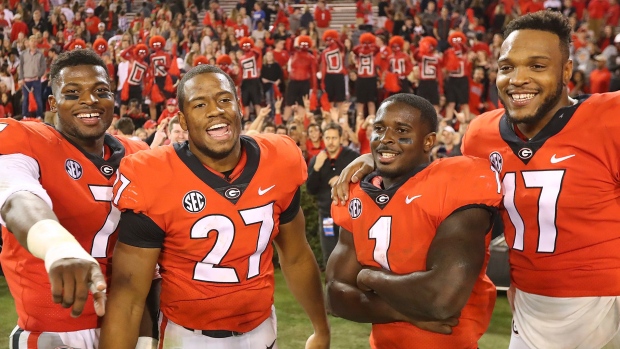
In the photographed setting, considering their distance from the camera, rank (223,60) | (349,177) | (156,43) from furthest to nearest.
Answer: (156,43)
(223,60)
(349,177)

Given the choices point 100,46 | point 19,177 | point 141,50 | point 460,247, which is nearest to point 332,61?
point 141,50

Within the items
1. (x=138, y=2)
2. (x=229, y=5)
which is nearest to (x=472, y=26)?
(x=229, y=5)

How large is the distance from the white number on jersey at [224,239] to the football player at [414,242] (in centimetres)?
31

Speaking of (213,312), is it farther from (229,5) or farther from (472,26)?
(229,5)

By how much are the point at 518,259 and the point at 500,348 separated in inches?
124

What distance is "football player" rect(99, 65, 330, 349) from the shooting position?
3174 mm

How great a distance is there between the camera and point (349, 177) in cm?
352

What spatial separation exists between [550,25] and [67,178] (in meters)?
2.21

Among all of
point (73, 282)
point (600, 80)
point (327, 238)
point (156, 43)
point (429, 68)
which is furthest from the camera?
point (156, 43)

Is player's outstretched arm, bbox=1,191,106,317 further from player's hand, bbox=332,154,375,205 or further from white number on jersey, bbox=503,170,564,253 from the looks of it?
white number on jersey, bbox=503,170,564,253

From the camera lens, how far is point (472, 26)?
1762 cm

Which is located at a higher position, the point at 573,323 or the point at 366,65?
the point at 573,323

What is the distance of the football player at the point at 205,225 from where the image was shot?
10.4 ft

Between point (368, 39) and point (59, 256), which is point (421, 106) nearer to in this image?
point (59, 256)
